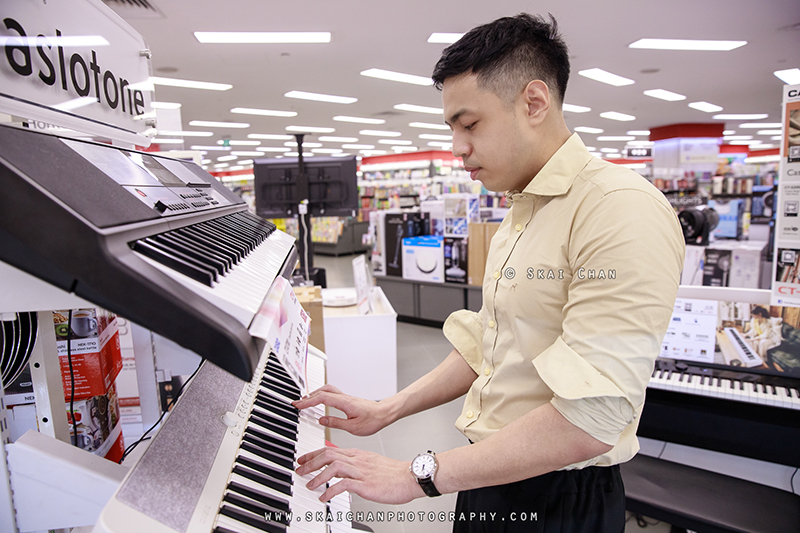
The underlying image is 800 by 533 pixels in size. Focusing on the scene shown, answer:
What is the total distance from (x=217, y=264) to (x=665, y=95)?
32.2 ft

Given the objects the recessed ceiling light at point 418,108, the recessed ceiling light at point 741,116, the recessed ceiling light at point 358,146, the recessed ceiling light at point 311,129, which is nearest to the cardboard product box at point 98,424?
the recessed ceiling light at point 418,108

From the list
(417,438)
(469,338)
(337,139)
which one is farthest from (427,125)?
(469,338)

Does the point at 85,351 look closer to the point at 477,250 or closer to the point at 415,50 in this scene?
the point at 477,250

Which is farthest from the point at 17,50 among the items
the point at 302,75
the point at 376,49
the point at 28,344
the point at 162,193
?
the point at 302,75

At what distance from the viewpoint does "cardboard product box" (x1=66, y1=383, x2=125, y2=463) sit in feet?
3.68

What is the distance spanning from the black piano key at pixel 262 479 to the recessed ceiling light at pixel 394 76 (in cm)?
647

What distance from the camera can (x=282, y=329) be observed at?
0.65m

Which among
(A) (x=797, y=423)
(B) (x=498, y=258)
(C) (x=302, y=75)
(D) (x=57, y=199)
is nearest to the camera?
(D) (x=57, y=199)

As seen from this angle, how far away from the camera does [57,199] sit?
1.55ft

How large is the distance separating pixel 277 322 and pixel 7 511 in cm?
53

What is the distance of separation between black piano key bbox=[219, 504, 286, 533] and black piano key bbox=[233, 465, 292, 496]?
0.09 meters

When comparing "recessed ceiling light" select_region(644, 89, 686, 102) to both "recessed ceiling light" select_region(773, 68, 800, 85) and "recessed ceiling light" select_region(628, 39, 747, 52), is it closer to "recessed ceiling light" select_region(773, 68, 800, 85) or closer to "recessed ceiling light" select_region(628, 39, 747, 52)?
"recessed ceiling light" select_region(773, 68, 800, 85)

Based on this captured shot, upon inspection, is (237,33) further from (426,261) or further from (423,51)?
(426,261)

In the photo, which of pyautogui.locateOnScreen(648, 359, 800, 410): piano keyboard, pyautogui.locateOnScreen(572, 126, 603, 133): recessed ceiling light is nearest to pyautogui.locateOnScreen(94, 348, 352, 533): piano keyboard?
pyautogui.locateOnScreen(648, 359, 800, 410): piano keyboard
